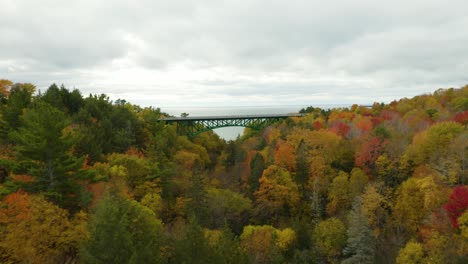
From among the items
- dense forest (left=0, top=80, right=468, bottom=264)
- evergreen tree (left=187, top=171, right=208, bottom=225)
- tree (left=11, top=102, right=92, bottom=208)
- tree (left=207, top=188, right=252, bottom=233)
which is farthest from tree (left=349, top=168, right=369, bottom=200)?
tree (left=11, top=102, right=92, bottom=208)

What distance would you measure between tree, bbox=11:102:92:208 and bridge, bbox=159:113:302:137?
37452 millimetres

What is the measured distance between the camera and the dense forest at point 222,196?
55.2ft

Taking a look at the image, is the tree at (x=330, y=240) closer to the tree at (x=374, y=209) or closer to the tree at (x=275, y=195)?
the tree at (x=374, y=209)

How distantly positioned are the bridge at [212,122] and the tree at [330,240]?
33.2m

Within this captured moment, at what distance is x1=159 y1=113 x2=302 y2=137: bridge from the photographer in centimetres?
5881

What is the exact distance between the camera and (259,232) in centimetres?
2781

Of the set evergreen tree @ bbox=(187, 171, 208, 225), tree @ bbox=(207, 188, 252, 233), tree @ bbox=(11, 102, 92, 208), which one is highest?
tree @ bbox=(11, 102, 92, 208)

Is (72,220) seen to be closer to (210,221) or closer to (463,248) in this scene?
(210,221)

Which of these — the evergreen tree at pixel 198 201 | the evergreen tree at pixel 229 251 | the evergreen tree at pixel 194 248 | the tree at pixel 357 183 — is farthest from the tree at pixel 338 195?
the evergreen tree at pixel 194 248

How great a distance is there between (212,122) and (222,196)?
31.4 metres

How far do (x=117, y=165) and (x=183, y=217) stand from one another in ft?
24.7

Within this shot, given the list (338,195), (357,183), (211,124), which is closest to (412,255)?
(357,183)

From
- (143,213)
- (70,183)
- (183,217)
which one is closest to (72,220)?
(70,183)

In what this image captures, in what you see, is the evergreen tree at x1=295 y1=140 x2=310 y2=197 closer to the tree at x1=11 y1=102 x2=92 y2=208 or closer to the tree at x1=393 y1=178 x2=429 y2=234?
the tree at x1=393 y1=178 x2=429 y2=234
